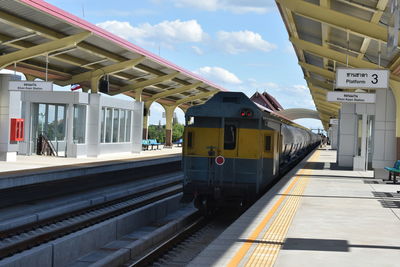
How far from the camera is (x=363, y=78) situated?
17.4 m

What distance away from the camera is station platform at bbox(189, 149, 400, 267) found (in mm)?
7348

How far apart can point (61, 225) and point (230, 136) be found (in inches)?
176

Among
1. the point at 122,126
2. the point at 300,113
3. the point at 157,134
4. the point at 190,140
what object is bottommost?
the point at 190,140

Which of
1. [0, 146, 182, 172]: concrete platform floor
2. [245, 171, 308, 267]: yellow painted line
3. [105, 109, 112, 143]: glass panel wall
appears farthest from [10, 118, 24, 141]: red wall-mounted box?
[245, 171, 308, 267]: yellow painted line

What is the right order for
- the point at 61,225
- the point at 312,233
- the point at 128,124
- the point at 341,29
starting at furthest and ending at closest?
1. the point at 128,124
2. the point at 341,29
3. the point at 61,225
4. the point at 312,233

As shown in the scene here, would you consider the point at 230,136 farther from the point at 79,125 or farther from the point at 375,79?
the point at 79,125

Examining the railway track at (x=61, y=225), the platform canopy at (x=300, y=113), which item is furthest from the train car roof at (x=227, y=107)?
the platform canopy at (x=300, y=113)

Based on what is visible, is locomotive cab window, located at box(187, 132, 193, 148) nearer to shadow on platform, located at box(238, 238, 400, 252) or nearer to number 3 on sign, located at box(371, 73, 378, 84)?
shadow on platform, located at box(238, 238, 400, 252)

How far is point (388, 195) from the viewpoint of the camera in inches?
629

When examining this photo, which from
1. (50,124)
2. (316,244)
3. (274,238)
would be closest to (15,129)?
(50,124)

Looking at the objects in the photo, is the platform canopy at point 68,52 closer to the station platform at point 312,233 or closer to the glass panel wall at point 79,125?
the glass panel wall at point 79,125

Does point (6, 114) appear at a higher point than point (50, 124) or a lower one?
higher

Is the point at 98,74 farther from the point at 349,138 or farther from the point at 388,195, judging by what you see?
the point at 388,195

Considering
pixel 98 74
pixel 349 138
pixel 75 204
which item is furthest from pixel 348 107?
pixel 75 204
